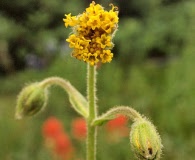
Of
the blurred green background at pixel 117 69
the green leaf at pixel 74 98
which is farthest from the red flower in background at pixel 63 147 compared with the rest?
the green leaf at pixel 74 98

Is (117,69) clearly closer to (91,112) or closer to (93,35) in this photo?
(91,112)

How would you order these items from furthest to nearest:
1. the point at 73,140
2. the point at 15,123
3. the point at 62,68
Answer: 1. the point at 62,68
2. the point at 15,123
3. the point at 73,140

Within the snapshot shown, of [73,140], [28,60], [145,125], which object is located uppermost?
[28,60]

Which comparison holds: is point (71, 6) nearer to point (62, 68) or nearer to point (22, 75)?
point (22, 75)

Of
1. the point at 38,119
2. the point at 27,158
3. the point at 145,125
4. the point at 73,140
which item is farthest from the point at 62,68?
the point at 145,125

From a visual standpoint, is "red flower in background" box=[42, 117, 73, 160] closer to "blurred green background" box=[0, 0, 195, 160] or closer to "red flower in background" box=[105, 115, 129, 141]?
"blurred green background" box=[0, 0, 195, 160]
